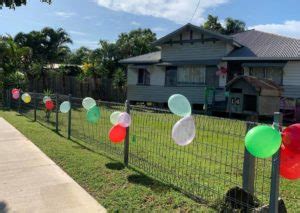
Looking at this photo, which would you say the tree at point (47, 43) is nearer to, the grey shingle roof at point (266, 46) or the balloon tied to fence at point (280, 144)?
the grey shingle roof at point (266, 46)

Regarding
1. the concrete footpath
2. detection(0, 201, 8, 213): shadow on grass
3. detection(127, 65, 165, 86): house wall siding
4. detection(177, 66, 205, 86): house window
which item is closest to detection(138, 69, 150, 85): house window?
detection(127, 65, 165, 86): house wall siding

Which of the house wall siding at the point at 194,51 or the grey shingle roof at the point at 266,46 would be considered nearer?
the grey shingle roof at the point at 266,46

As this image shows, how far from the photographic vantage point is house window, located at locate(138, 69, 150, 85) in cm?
2596

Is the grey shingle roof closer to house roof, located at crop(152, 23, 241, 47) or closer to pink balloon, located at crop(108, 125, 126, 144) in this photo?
house roof, located at crop(152, 23, 241, 47)

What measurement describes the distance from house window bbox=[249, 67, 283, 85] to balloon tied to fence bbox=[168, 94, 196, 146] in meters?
15.2

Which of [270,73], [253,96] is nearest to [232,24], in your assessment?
[270,73]

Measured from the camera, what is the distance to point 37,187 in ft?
20.1

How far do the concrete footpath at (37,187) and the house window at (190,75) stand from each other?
15237mm

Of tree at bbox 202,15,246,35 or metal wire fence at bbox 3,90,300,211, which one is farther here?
tree at bbox 202,15,246,35

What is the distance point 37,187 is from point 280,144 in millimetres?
3888

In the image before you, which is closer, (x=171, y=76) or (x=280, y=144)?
(x=280, y=144)

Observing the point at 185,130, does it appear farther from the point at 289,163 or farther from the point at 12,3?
the point at 12,3

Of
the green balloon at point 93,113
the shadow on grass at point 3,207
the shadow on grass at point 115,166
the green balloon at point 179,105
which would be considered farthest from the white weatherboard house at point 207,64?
the shadow on grass at point 3,207

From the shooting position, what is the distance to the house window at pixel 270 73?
1941cm
